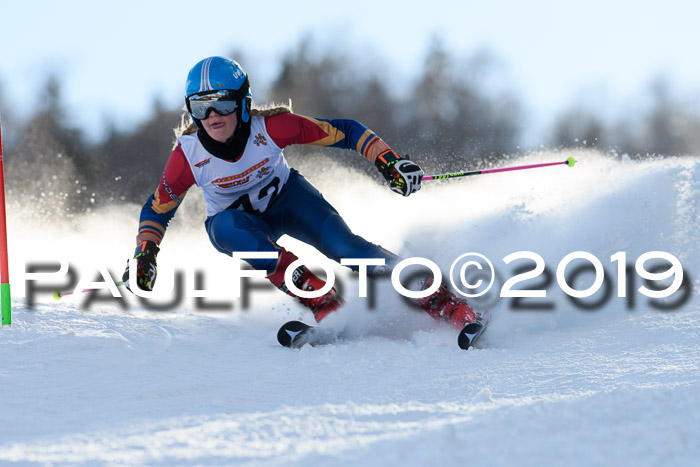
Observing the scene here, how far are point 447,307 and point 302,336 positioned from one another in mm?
721

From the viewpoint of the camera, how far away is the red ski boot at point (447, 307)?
3.47 metres

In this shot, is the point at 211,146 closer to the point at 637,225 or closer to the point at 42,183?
the point at 637,225

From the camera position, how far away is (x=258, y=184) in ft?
12.9

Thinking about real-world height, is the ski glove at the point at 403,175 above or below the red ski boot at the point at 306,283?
above

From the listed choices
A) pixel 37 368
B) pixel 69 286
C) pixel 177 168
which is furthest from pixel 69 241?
pixel 37 368

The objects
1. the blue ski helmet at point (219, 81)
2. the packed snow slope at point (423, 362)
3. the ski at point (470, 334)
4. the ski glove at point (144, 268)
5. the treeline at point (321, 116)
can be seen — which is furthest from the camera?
the treeline at point (321, 116)

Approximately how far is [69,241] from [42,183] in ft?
51.4

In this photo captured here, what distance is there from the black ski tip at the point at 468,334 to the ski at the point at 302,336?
0.63m

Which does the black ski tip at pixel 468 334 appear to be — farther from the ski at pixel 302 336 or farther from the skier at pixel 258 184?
the ski at pixel 302 336

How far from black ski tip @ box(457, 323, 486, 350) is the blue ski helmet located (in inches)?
60.7

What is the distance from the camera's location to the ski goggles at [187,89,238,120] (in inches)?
144

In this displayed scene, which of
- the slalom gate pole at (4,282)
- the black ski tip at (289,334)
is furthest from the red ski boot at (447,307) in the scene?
the slalom gate pole at (4,282)

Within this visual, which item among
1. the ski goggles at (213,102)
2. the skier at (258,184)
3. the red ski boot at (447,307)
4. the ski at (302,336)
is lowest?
the ski at (302,336)

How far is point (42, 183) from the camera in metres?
24.2
